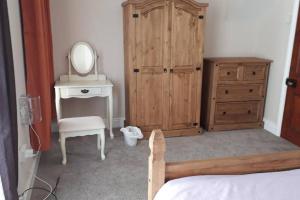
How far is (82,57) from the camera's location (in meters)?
3.64

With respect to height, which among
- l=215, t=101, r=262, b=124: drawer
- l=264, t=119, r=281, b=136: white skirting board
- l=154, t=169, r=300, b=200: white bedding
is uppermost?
l=154, t=169, r=300, b=200: white bedding

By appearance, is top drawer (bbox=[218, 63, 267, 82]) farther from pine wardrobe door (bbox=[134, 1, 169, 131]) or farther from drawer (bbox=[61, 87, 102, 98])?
drawer (bbox=[61, 87, 102, 98])

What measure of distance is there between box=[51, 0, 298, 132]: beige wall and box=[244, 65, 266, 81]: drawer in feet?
0.49

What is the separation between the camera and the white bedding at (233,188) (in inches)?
47.2

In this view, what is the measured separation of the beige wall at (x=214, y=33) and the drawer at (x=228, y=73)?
0.57 meters

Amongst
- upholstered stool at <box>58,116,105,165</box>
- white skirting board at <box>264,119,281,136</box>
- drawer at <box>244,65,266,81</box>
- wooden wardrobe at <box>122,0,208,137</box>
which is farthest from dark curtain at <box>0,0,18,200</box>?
white skirting board at <box>264,119,281,136</box>

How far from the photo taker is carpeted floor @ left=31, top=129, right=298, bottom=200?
241 centimetres

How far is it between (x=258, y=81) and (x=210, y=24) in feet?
3.57

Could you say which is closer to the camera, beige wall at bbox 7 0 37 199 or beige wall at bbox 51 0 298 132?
beige wall at bbox 7 0 37 199

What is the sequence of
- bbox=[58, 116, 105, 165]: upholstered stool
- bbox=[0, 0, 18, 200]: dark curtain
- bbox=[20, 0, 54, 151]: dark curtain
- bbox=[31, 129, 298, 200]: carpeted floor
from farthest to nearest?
1. bbox=[58, 116, 105, 165]: upholstered stool
2. bbox=[31, 129, 298, 200]: carpeted floor
3. bbox=[20, 0, 54, 151]: dark curtain
4. bbox=[0, 0, 18, 200]: dark curtain

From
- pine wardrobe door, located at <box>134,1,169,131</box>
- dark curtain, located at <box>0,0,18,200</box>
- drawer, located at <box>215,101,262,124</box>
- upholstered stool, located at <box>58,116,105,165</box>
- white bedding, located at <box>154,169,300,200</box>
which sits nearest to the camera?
white bedding, located at <box>154,169,300,200</box>

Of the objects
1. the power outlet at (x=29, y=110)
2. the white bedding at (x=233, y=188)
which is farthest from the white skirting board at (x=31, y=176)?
the white bedding at (x=233, y=188)

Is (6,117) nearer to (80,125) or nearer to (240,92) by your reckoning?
(80,125)

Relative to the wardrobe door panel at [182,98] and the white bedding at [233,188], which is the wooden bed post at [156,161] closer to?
the white bedding at [233,188]
